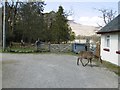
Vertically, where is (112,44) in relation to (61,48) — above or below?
above

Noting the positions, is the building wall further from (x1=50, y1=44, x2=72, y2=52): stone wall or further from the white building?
(x1=50, y1=44, x2=72, y2=52): stone wall

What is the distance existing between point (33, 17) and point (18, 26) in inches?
114

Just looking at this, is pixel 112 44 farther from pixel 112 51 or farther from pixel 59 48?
pixel 59 48

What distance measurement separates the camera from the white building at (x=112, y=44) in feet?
56.4

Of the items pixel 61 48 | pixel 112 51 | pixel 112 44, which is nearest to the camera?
pixel 112 51

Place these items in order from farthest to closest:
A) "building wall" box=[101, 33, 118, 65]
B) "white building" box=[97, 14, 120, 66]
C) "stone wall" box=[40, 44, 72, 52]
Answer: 1. "stone wall" box=[40, 44, 72, 52]
2. "building wall" box=[101, 33, 118, 65]
3. "white building" box=[97, 14, 120, 66]

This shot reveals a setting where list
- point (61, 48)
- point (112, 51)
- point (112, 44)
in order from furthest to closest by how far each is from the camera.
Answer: point (61, 48)
point (112, 44)
point (112, 51)

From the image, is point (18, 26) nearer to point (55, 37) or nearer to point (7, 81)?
point (55, 37)

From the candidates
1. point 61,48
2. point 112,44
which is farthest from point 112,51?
point 61,48

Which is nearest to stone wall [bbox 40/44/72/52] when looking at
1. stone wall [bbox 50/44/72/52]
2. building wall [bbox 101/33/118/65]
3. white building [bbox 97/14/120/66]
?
stone wall [bbox 50/44/72/52]

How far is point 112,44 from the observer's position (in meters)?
18.5

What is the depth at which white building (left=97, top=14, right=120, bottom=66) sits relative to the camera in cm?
1718

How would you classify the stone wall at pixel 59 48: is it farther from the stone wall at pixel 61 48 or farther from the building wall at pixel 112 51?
the building wall at pixel 112 51

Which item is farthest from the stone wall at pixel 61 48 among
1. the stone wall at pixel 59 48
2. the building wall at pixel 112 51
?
the building wall at pixel 112 51
